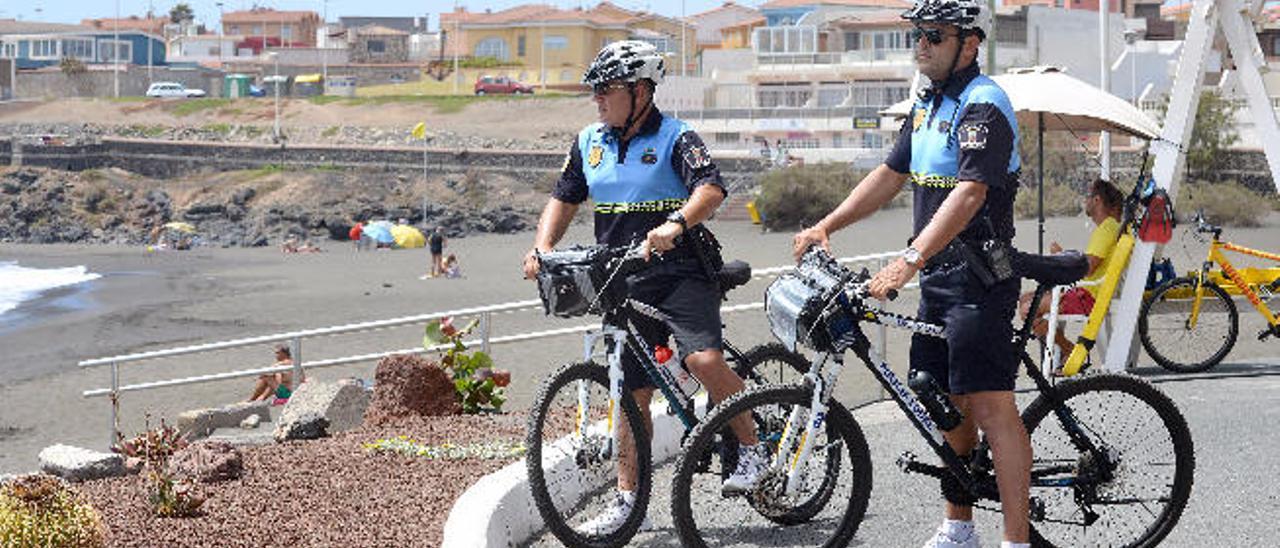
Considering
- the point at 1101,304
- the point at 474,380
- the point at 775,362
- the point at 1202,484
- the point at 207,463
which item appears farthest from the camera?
the point at 1101,304

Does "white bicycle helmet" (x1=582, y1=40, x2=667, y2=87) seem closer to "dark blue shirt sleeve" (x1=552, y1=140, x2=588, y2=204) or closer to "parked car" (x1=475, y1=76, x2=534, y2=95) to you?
"dark blue shirt sleeve" (x1=552, y1=140, x2=588, y2=204)

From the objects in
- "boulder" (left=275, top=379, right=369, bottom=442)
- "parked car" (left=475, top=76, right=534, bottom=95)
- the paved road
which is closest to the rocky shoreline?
"parked car" (left=475, top=76, right=534, bottom=95)

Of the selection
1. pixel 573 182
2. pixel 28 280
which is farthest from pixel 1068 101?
pixel 28 280

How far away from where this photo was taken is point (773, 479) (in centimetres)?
716

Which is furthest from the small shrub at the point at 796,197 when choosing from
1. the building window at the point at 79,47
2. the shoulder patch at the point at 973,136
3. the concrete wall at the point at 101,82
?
the building window at the point at 79,47

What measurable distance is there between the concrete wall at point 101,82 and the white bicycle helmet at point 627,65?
140m

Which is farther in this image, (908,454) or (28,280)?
(28,280)

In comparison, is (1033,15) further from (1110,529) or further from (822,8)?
(1110,529)

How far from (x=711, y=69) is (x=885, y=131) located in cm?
2094

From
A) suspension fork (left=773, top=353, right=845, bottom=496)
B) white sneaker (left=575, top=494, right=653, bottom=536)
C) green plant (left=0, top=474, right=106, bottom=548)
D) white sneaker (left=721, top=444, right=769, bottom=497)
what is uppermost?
suspension fork (left=773, top=353, right=845, bottom=496)

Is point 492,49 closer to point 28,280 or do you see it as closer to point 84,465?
point 28,280

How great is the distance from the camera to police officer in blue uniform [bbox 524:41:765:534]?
7590mm

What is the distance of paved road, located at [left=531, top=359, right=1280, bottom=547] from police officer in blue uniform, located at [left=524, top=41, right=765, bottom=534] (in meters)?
0.57

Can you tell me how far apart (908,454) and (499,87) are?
4501 inches
